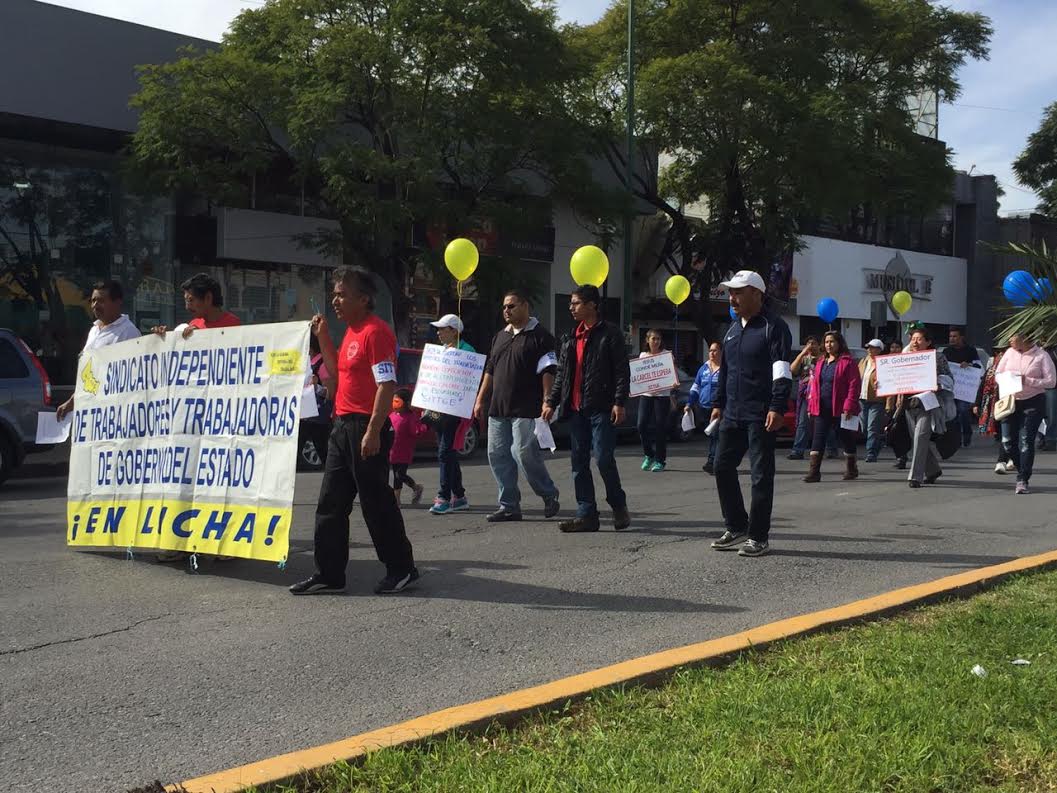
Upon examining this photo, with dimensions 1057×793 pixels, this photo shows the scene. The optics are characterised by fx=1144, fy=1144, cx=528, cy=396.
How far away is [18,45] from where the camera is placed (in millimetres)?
18703

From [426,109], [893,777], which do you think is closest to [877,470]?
[426,109]

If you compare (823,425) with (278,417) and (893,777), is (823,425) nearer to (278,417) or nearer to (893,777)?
(278,417)

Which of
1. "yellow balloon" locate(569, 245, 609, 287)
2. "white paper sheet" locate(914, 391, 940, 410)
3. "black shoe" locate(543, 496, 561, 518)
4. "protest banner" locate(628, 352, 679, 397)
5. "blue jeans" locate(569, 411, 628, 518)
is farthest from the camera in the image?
"protest banner" locate(628, 352, 679, 397)

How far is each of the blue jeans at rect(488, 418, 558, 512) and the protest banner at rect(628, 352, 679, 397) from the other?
5236 millimetres

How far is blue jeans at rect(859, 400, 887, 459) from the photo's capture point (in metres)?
15.7

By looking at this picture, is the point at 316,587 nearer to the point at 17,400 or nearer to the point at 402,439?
the point at 402,439

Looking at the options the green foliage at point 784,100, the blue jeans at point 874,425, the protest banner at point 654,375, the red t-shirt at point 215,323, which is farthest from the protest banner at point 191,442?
the green foliage at point 784,100

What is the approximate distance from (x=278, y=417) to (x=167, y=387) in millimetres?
1139

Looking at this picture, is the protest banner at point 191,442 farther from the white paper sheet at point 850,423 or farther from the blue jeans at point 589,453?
the white paper sheet at point 850,423

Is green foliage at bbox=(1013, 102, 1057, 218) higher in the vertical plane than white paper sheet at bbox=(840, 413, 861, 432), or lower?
higher

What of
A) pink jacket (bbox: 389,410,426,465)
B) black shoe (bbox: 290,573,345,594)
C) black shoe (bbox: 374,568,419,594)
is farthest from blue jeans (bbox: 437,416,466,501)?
black shoe (bbox: 290,573,345,594)

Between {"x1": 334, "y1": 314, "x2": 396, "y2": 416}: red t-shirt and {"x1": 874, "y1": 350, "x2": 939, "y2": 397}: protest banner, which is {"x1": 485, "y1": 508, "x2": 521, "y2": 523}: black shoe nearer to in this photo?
{"x1": 334, "y1": 314, "x2": 396, "y2": 416}: red t-shirt

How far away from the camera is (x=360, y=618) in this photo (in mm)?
5902

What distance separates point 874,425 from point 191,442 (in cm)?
1105
